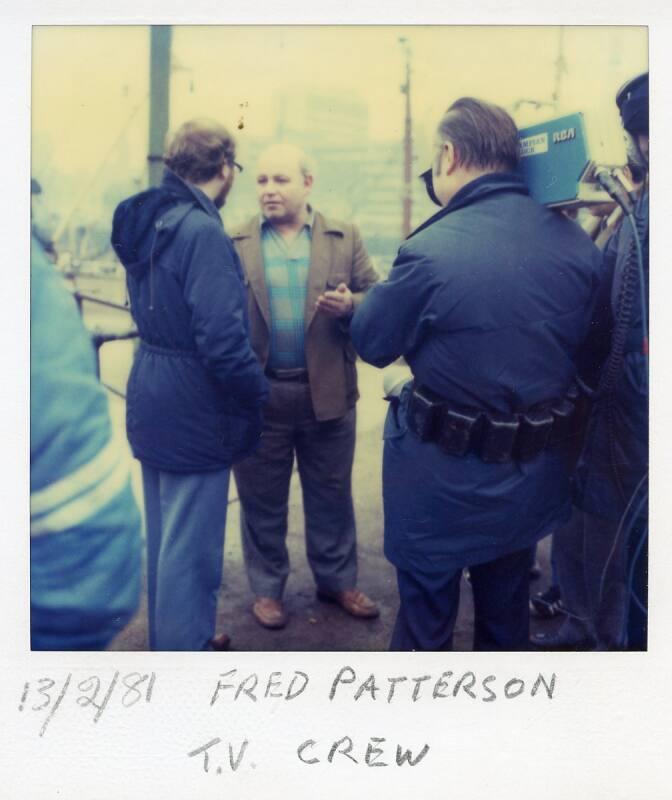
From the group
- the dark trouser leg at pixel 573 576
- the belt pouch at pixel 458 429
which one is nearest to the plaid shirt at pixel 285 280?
the belt pouch at pixel 458 429

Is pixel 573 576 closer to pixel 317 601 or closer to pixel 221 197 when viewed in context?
pixel 317 601

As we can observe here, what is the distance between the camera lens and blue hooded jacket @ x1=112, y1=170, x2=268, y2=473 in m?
2.28

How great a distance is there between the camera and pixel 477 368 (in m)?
2.24

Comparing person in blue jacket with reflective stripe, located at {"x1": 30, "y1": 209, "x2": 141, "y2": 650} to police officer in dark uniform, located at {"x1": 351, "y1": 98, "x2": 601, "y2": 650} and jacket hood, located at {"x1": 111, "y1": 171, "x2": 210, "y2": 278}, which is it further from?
police officer in dark uniform, located at {"x1": 351, "y1": 98, "x2": 601, "y2": 650}

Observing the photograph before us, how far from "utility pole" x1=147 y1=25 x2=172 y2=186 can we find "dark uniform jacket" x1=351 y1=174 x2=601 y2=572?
2.32 feet

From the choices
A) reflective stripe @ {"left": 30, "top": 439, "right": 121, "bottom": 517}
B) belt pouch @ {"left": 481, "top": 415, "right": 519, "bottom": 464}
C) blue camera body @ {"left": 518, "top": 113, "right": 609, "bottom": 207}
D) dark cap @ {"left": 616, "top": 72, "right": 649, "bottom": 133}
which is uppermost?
dark cap @ {"left": 616, "top": 72, "right": 649, "bottom": 133}

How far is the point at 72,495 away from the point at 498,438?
1237 millimetres

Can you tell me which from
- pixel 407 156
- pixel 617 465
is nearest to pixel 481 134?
pixel 407 156

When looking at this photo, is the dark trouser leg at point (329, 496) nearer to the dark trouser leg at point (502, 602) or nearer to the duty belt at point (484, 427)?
the duty belt at point (484, 427)

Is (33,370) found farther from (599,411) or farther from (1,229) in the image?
(599,411)

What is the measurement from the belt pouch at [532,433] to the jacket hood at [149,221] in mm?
1055
